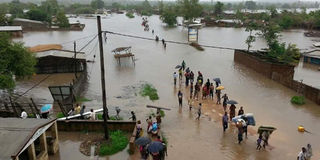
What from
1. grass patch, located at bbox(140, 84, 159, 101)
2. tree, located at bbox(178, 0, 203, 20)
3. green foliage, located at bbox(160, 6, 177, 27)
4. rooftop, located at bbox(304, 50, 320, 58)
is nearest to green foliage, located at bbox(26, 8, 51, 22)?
green foliage, located at bbox(160, 6, 177, 27)

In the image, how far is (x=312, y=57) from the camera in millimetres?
31484

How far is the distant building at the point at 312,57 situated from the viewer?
102ft

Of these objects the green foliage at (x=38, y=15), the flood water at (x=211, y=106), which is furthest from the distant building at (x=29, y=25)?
the flood water at (x=211, y=106)

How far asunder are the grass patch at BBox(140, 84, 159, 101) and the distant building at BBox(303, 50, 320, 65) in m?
19.8

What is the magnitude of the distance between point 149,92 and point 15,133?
466 inches

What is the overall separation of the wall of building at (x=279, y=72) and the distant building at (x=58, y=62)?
52.8 feet

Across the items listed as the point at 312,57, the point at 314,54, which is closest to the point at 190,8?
the point at 314,54

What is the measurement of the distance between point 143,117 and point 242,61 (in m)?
17.1

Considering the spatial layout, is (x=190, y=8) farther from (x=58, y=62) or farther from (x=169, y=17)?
(x=58, y=62)

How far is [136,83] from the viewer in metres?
24.0

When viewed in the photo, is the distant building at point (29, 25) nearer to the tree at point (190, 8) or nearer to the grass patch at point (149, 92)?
the tree at point (190, 8)

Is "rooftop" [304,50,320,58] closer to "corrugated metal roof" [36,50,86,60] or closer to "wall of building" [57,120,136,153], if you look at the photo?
"corrugated metal roof" [36,50,86,60]

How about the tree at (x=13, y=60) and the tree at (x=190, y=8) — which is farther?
the tree at (x=190, y=8)

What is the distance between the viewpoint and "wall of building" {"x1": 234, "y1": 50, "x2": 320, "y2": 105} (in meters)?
19.7
